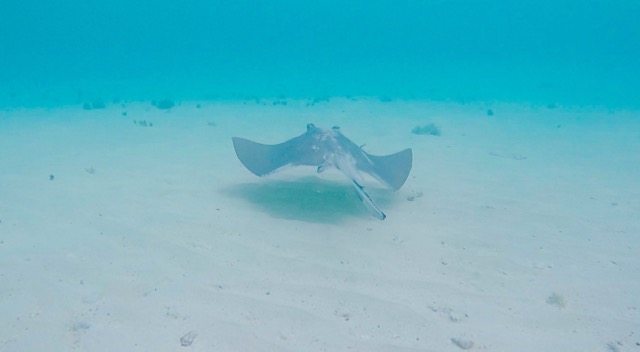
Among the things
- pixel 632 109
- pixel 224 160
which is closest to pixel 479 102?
pixel 632 109

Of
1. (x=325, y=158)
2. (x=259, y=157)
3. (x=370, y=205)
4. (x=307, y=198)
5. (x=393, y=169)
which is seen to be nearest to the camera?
(x=370, y=205)

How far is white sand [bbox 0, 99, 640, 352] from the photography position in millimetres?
3781

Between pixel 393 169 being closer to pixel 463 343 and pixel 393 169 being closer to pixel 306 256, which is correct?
pixel 306 256

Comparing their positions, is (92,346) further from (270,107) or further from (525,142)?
(270,107)

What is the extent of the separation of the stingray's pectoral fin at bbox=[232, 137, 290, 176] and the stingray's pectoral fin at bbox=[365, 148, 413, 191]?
1625 millimetres

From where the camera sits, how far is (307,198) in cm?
723

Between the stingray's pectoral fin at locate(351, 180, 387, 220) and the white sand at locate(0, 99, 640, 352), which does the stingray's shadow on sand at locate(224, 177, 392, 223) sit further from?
the stingray's pectoral fin at locate(351, 180, 387, 220)

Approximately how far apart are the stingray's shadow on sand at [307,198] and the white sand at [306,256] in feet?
0.16

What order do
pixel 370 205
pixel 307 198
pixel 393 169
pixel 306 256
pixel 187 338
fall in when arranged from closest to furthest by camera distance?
pixel 187 338 < pixel 370 205 < pixel 306 256 < pixel 393 169 < pixel 307 198

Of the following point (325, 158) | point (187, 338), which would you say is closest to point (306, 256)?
point (325, 158)

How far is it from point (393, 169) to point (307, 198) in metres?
1.68

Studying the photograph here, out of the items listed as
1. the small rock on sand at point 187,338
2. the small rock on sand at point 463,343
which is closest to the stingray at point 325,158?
the small rock on sand at point 463,343

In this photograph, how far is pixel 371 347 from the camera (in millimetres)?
3602

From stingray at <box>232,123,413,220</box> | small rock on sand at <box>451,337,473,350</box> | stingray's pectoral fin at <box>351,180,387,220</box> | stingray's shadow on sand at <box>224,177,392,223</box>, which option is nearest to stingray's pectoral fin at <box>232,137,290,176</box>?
stingray at <box>232,123,413,220</box>
